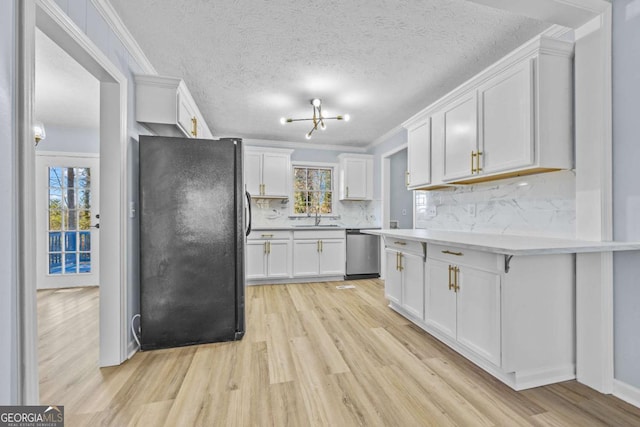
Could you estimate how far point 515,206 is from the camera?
7.77 feet

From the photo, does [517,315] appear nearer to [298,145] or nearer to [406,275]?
[406,275]

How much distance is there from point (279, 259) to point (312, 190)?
5.10 feet

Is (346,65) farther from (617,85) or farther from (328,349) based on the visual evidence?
(328,349)

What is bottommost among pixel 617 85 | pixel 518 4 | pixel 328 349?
pixel 328 349

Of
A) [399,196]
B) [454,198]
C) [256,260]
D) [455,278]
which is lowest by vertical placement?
[256,260]

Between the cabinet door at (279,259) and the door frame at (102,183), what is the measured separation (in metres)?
2.39

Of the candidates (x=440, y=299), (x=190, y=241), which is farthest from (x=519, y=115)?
(x=190, y=241)

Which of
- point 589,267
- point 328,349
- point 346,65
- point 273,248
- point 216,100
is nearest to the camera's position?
point 589,267

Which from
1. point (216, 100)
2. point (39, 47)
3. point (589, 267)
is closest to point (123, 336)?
point (39, 47)

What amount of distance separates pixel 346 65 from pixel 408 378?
2.56 m

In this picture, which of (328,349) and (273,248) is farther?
(273,248)

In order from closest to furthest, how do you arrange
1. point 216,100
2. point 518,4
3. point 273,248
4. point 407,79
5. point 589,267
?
point 518,4 < point 589,267 < point 407,79 < point 216,100 < point 273,248

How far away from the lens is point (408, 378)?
1812 millimetres

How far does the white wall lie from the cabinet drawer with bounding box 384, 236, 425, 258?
254 cm
